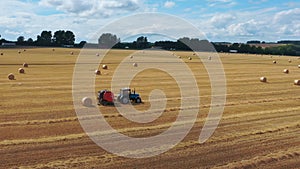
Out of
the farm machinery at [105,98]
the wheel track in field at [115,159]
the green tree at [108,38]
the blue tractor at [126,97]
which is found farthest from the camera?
the green tree at [108,38]

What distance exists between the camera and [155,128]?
46.4 feet

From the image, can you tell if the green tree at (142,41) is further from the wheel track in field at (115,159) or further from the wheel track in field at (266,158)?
the wheel track in field at (266,158)

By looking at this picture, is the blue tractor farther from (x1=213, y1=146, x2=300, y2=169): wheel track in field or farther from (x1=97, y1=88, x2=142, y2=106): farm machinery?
(x1=213, y1=146, x2=300, y2=169): wheel track in field

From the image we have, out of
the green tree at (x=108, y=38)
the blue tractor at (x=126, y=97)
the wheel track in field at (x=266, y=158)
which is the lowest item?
the wheel track in field at (x=266, y=158)

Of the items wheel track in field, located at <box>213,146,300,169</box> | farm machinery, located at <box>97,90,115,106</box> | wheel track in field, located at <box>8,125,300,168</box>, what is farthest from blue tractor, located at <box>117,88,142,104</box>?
wheel track in field, located at <box>213,146,300,169</box>

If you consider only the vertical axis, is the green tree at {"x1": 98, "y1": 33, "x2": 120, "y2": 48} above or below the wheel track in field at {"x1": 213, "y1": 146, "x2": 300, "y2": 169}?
above

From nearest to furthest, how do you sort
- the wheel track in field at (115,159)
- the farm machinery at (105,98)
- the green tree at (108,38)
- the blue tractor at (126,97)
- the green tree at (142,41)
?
1. the wheel track in field at (115,159)
2. the farm machinery at (105,98)
3. the blue tractor at (126,97)
4. the green tree at (108,38)
5. the green tree at (142,41)

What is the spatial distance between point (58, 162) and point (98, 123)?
4570 millimetres

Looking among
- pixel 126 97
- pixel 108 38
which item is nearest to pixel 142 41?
pixel 108 38

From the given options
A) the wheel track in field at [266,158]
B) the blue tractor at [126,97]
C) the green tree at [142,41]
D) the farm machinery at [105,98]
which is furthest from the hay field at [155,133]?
the green tree at [142,41]

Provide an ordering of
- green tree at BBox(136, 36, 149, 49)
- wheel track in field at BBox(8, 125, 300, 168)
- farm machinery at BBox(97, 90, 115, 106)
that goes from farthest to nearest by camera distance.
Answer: green tree at BBox(136, 36, 149, 49)
farm machinery at BBox(97, 90, 115, 106)
wheel track in field at BBox(8, 125, 300, 168)

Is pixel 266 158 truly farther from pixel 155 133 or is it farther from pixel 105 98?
pixel 105 98

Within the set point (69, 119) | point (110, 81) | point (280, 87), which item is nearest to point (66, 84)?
point (110, 81)

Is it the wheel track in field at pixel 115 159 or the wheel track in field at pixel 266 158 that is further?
the wheel track in field at pixel 266 158
